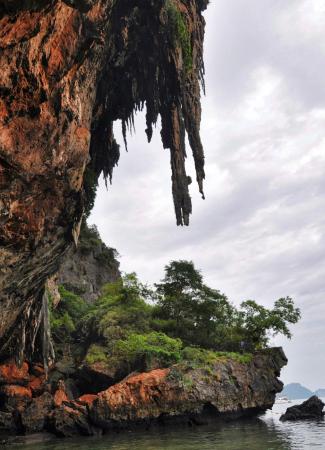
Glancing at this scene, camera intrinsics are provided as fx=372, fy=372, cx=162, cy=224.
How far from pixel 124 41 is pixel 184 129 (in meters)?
5.90

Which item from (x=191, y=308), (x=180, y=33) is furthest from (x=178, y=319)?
(x=180, y=33)

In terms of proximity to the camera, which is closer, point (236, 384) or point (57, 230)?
point (57, 230)

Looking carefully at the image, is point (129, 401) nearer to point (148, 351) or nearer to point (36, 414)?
point (148, 351)

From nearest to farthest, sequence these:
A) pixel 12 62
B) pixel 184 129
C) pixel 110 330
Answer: pixel 12 62
pixel 184 129
pixel 110 330

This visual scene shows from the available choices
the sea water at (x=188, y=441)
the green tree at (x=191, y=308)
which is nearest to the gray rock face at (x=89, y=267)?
the green tree at (x=191, y=308)

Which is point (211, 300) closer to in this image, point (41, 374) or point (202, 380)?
point (202, 380)

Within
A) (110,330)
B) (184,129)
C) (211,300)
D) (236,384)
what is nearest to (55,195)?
(184,129)

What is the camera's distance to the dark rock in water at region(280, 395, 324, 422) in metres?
25.2

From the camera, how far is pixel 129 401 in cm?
1902

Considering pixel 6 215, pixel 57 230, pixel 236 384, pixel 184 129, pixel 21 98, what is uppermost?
pixel 184 129

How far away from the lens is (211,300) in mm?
29875

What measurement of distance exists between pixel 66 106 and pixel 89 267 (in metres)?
33.7

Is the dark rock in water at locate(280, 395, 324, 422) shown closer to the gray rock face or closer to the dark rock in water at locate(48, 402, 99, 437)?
the dark rock in water at locate(48, 402, 99, 437)

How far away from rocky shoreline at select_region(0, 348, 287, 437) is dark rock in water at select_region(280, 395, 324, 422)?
333 cm
